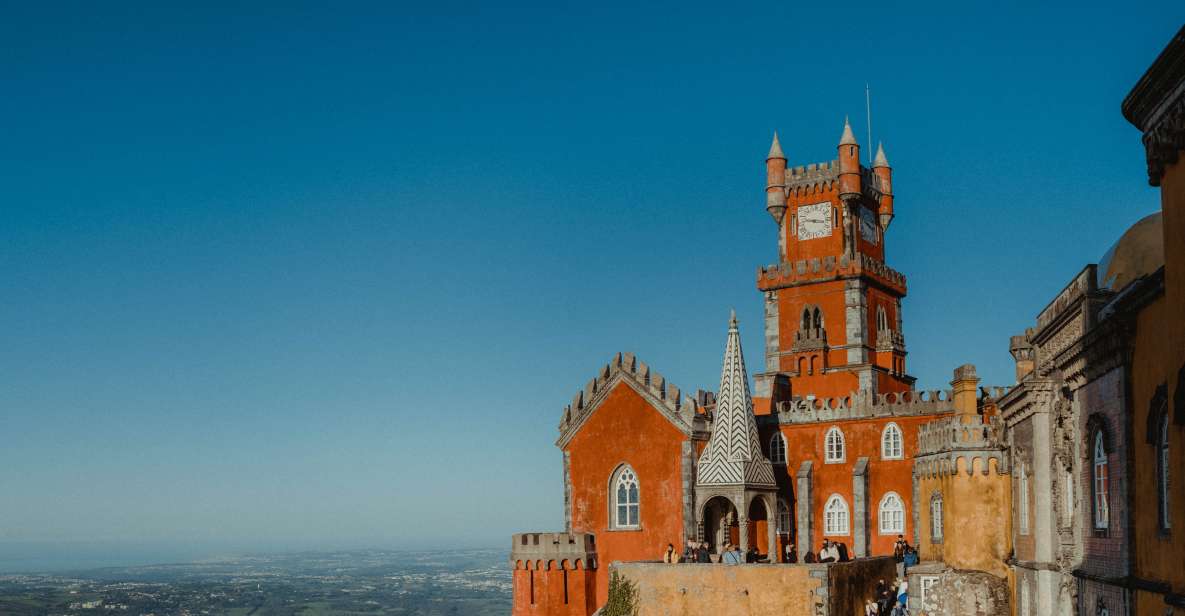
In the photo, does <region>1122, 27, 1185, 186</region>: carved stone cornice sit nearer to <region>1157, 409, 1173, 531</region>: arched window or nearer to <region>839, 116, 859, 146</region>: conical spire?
<region>1157, 409, 1173, 531</region>: arched window

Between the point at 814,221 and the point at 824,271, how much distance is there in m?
2.88

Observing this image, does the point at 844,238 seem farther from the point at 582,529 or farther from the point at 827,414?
the point at 582,529

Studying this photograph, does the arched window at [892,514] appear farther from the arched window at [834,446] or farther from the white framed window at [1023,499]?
the white framed window at [1023,499]

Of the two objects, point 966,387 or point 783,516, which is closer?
point 966,387

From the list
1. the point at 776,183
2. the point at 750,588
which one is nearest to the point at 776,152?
the point at 776,183

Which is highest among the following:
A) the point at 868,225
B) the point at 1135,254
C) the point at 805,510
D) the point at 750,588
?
the point at 868,225

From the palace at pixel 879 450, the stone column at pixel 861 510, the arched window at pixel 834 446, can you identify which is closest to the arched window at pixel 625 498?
the palace at pixel 879 450

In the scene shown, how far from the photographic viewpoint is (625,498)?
47781 mm

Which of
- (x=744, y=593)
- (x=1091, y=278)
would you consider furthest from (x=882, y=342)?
(x=1091, y=278)

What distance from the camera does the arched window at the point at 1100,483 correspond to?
2412 centimetres

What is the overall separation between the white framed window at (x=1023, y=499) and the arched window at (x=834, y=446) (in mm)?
16252

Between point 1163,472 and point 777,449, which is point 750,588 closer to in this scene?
point 777,449

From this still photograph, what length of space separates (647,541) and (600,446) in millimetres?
3976

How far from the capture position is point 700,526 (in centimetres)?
4506
